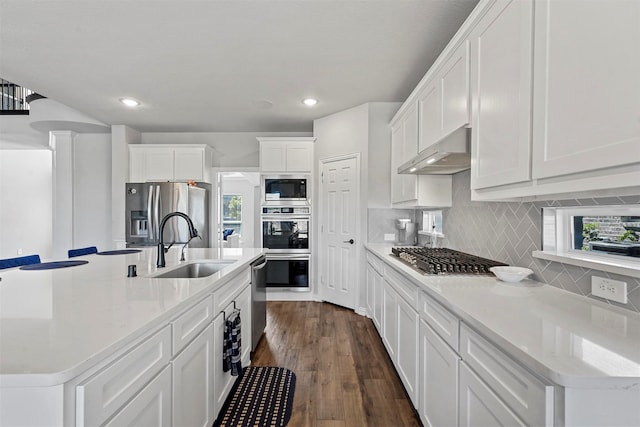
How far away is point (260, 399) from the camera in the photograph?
80.4 inches

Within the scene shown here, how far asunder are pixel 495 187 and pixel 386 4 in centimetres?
143

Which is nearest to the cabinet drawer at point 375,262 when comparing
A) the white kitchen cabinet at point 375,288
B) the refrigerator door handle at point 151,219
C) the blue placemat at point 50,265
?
the white kitchen cabinet at point 375,288

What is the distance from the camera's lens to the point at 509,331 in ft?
3.05

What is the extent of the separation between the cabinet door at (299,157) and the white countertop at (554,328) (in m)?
3.18

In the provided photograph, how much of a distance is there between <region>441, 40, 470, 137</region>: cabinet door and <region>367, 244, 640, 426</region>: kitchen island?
957 mm

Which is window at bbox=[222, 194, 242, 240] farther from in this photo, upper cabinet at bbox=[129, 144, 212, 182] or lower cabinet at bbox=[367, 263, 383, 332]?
lower cabinet at bbox=[367, 263, 383, 332]

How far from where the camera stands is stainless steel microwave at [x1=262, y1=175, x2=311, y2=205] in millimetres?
4438

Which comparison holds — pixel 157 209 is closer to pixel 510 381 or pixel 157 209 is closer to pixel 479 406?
pixel 479 406

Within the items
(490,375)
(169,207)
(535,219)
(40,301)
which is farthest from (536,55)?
(169,207)

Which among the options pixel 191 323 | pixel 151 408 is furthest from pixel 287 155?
pixel 151 408

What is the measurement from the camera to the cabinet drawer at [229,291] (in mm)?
1737

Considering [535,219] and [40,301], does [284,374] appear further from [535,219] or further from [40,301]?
[535,219]

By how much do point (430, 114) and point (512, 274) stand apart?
133cm

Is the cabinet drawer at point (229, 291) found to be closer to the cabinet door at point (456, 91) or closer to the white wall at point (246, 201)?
the cabinet door at point (456, 91)
